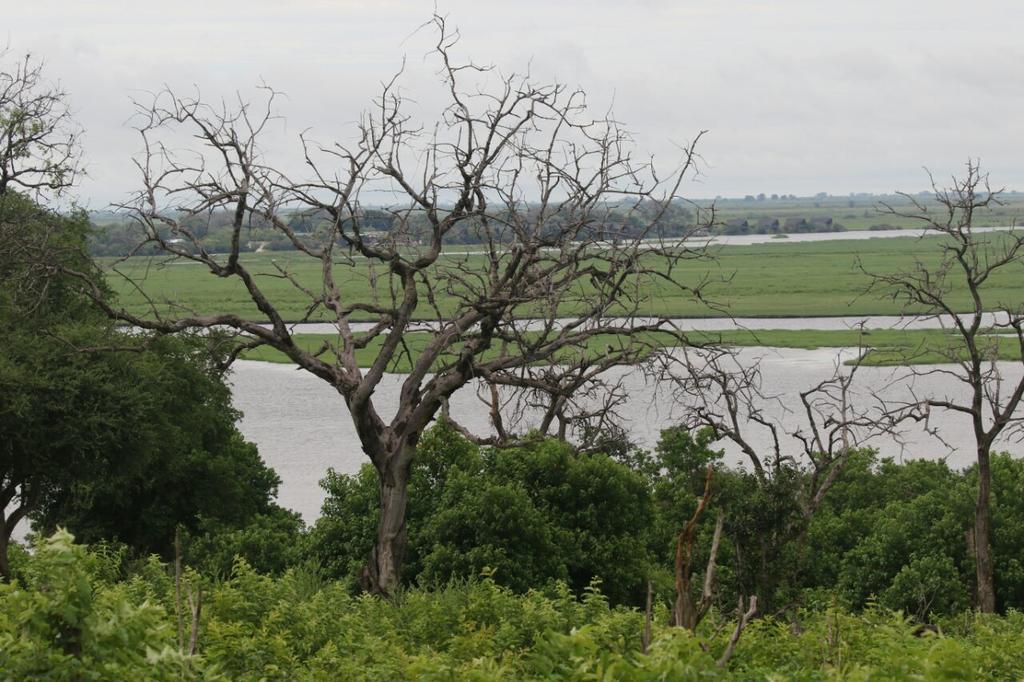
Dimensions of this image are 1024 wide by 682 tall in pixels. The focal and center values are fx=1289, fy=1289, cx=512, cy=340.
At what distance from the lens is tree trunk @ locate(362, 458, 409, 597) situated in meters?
16.8

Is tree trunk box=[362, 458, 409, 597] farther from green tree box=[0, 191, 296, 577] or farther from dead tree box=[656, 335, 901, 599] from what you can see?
green tree box=[0, 191, 296, 577]

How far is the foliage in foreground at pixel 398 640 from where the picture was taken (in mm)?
5664

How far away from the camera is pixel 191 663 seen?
19.7 ft

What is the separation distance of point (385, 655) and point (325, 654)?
2.69ft

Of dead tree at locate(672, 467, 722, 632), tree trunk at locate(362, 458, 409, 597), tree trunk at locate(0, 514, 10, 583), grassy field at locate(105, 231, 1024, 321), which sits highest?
grassy field at locate(105, 231, 1024, 321)

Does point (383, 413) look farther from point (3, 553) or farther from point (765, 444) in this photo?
point (3, 553)

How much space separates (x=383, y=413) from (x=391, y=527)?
26.0m

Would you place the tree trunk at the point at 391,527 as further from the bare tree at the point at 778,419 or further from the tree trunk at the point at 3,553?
the tree trunk at the point at 3,553

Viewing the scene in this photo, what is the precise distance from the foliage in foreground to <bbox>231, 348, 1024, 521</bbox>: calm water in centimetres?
2235

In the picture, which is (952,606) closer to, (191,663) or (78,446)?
(78,446)

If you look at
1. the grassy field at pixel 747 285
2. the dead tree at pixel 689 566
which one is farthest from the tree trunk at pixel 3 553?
the grassy field at pixel 747 285

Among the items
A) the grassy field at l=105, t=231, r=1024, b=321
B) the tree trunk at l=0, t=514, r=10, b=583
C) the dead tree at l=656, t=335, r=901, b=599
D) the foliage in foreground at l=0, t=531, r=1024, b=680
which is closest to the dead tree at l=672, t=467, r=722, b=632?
the foliage in foreground at l=0, t=531, r=1024, b=680

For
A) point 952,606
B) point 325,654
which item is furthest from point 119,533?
point 325,654

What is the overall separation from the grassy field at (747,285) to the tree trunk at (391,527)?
35329mm
